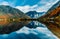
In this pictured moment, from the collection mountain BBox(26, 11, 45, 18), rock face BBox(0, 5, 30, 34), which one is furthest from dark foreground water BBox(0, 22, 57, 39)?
mountain BBox(26, 11, 45, 18)

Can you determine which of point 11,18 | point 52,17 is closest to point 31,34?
point 11,18

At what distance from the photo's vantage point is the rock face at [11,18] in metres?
5.69

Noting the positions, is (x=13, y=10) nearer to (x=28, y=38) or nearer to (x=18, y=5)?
(x=18, y=5)

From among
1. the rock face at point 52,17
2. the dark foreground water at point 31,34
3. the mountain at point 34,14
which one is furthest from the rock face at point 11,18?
the rock face at point 52,17

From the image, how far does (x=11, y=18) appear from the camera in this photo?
6078 mm

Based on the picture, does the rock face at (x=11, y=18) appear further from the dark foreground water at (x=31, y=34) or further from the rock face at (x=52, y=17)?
the rock face at (x=52, y=17)

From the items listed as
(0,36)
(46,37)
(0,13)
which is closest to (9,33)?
(0,36)

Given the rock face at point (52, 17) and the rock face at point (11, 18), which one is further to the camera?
the rock face at point (52, 17)

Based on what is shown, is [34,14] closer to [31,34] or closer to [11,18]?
[11,18]

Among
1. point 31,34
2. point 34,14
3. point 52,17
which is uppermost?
point 34,14

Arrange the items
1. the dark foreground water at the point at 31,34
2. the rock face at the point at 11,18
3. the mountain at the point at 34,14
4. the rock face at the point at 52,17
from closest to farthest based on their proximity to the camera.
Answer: the dark foreground water at the point at 31,34 < the rock face at the point at 11,18 < the rock face at the point at 52,17 < the mountain at the point at 34,14

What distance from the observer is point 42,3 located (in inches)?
245

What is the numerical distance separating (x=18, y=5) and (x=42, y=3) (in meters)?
0.90

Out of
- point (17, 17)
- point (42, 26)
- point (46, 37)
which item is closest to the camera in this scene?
point (46, 37)
